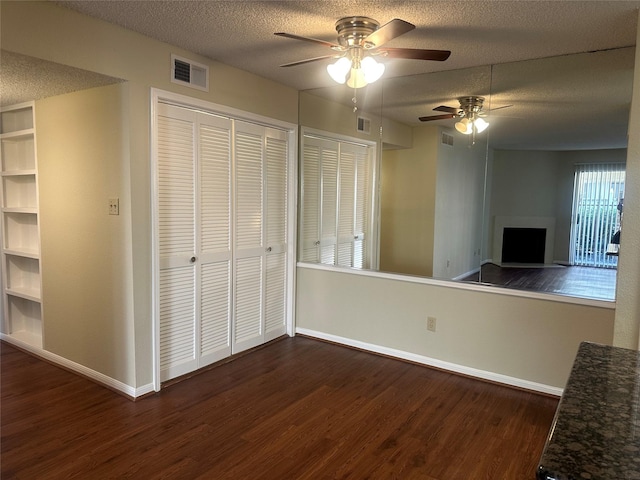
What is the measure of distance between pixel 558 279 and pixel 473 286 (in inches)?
23.5

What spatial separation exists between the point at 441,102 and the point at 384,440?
271 centimetres

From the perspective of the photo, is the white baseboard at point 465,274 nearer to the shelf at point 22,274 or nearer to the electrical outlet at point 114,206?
the electrical outlet at point 114,206

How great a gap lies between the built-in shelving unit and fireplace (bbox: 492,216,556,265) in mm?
3887

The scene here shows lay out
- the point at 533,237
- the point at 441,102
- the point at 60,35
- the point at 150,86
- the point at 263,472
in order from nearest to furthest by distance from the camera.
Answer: the point at 263,472 < the point at 60,35 < the point at 150,86 < the point at 533,237 < the point at 441,102

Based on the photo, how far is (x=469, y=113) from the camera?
3.46 meters

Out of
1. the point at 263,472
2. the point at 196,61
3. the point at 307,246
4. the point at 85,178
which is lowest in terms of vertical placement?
the point at 263,472

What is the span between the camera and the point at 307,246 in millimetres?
4379

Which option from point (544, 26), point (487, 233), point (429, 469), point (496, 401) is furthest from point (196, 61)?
point (496, 401)

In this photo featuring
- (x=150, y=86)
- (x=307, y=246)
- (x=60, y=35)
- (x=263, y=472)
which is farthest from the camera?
(x=307, y=246)

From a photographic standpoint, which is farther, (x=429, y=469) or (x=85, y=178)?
(x=85, y=178)

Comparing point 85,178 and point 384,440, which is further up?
point 85,178

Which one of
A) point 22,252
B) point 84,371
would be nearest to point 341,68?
point 84,371

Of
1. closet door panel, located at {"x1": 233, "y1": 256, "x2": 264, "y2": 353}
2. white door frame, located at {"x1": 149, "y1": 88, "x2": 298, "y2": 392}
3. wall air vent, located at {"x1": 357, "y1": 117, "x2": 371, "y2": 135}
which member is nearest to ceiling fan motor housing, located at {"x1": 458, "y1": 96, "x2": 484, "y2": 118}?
wall air vent, located at {"x1": 357, "y1": 117, "x2": 371, "y2": 135}

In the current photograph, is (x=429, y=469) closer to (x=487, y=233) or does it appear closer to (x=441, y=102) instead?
(x=487, y=233)
